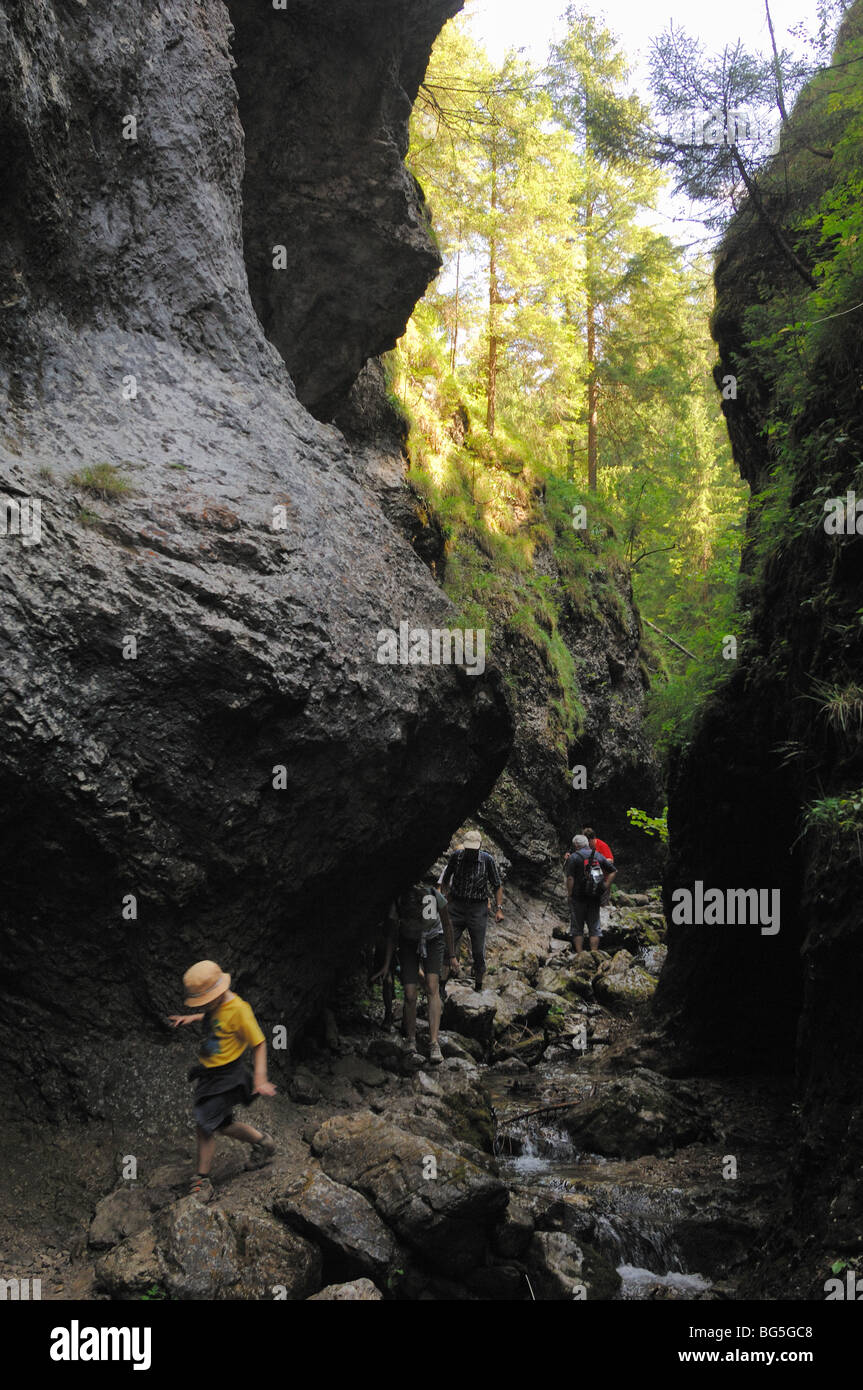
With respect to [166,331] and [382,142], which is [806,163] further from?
[166,331]

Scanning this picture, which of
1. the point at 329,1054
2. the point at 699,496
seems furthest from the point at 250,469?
the point at 699,496

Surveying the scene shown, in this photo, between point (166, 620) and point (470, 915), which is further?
point (470, 915)

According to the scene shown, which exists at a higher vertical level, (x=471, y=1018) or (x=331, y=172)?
(x=331, y=172)

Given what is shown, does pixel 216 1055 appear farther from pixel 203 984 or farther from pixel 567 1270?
pixel 567 1270

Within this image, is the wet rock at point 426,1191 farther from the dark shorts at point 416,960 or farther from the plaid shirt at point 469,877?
the plaid shirt at point 469,877

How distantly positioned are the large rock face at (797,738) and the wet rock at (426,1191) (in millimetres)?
2056

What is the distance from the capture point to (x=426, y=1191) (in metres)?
6.04

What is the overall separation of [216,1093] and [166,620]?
135 inches

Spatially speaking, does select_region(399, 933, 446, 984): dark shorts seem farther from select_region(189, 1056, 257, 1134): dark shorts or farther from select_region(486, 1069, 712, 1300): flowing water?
select_region(189, 1056, 257, 1134): dark shorts

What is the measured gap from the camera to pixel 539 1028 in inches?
476

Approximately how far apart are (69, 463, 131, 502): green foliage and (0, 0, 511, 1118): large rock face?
23mm

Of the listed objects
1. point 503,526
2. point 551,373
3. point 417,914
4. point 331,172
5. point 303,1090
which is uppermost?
point 551,373

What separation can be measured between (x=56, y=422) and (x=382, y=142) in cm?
863

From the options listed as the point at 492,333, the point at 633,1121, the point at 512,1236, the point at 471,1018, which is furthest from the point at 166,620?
the point at 492,333
